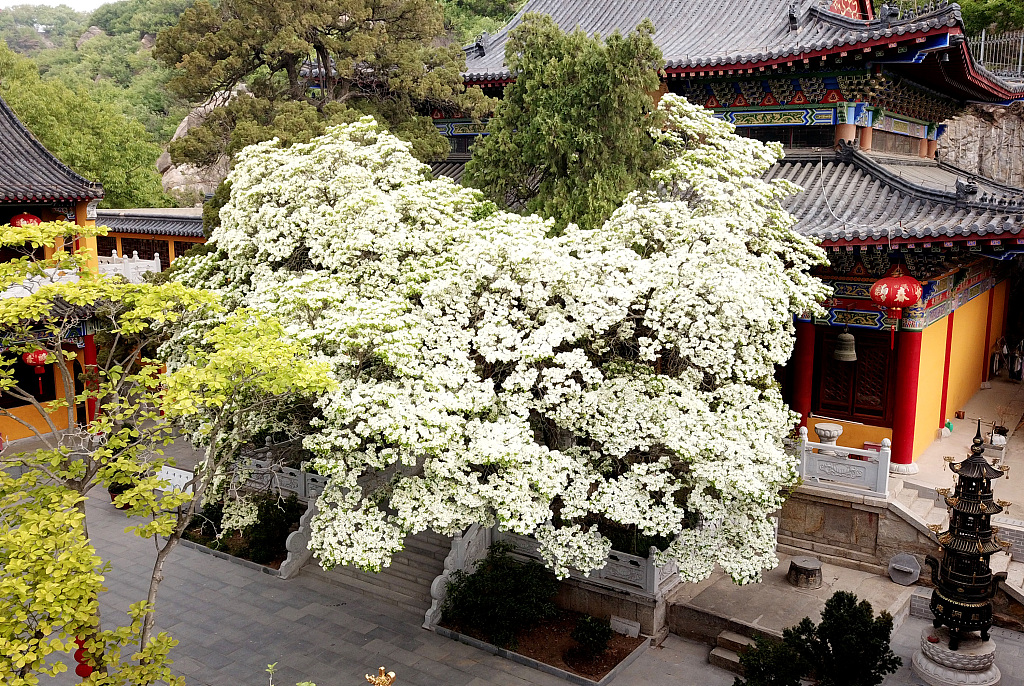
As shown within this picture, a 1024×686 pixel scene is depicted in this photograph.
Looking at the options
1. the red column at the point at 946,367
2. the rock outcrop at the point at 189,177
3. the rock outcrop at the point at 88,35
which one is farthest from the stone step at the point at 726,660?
the rock outcrop at the point at 88,35

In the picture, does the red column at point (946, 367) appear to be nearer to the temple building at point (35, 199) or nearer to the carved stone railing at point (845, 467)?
the carved stone railing at point (845, 467)

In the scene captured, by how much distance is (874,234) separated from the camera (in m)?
12.7

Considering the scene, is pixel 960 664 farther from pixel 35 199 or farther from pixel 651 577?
pixel 35 199

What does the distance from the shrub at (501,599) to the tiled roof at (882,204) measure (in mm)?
7057

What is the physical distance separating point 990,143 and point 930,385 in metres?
17.4

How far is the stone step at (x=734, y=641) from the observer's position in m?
11.7

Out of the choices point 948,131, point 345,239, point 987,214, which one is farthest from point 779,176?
point 948,131

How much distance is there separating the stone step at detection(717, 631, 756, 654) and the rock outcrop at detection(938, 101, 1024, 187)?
22714mm

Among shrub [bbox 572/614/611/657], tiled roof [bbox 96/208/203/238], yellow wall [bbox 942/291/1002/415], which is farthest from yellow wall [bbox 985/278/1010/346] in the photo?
tiled roof [bbox 96/208/203/238]

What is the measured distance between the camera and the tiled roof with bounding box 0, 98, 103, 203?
60.0ft

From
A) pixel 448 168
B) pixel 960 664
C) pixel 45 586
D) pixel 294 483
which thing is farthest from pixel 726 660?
pixel 448 168

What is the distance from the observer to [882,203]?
1421 cm

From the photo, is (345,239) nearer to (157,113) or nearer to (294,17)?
(294,17)

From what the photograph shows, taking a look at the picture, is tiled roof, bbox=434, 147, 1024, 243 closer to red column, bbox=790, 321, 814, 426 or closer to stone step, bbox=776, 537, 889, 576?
red column, bbox=790, 321, 814, 426
